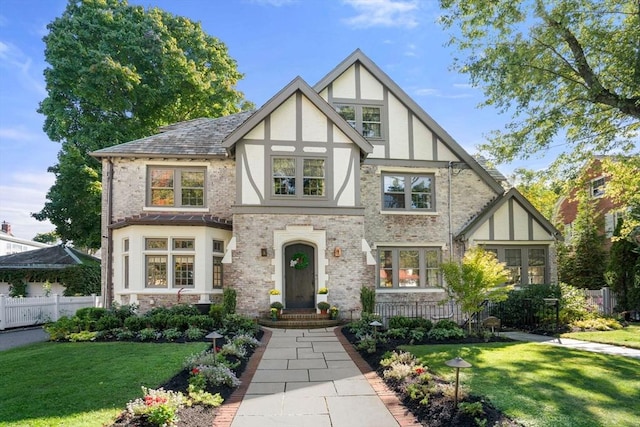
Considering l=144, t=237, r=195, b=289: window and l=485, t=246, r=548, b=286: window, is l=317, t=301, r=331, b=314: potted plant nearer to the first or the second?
l=144, t=237, r=195, b=289: window

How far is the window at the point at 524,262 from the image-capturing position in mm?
16703

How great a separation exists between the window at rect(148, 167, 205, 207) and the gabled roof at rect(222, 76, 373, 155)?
8.36 ft

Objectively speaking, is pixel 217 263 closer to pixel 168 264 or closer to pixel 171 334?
pixel 168 264

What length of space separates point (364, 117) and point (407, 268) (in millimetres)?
6884

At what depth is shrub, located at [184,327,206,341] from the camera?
10500 millimetres

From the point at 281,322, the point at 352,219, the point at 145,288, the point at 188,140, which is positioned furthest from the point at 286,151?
the point at 145,288

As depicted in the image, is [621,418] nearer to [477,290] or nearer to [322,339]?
[477,290]

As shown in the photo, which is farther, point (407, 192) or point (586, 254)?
point (586, 254)

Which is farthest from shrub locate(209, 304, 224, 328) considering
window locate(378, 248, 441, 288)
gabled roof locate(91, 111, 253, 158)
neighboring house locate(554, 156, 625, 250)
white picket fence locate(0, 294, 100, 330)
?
neighboring house locate(554, 156, 625, 250)

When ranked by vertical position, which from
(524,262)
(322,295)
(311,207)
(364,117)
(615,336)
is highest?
(364,117)

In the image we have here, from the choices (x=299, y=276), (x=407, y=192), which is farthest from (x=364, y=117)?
(x=299, y=276)

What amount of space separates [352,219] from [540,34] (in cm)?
877

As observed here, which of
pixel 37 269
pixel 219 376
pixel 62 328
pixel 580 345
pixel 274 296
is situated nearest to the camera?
pixel 219 376

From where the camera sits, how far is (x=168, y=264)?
14.5 m
